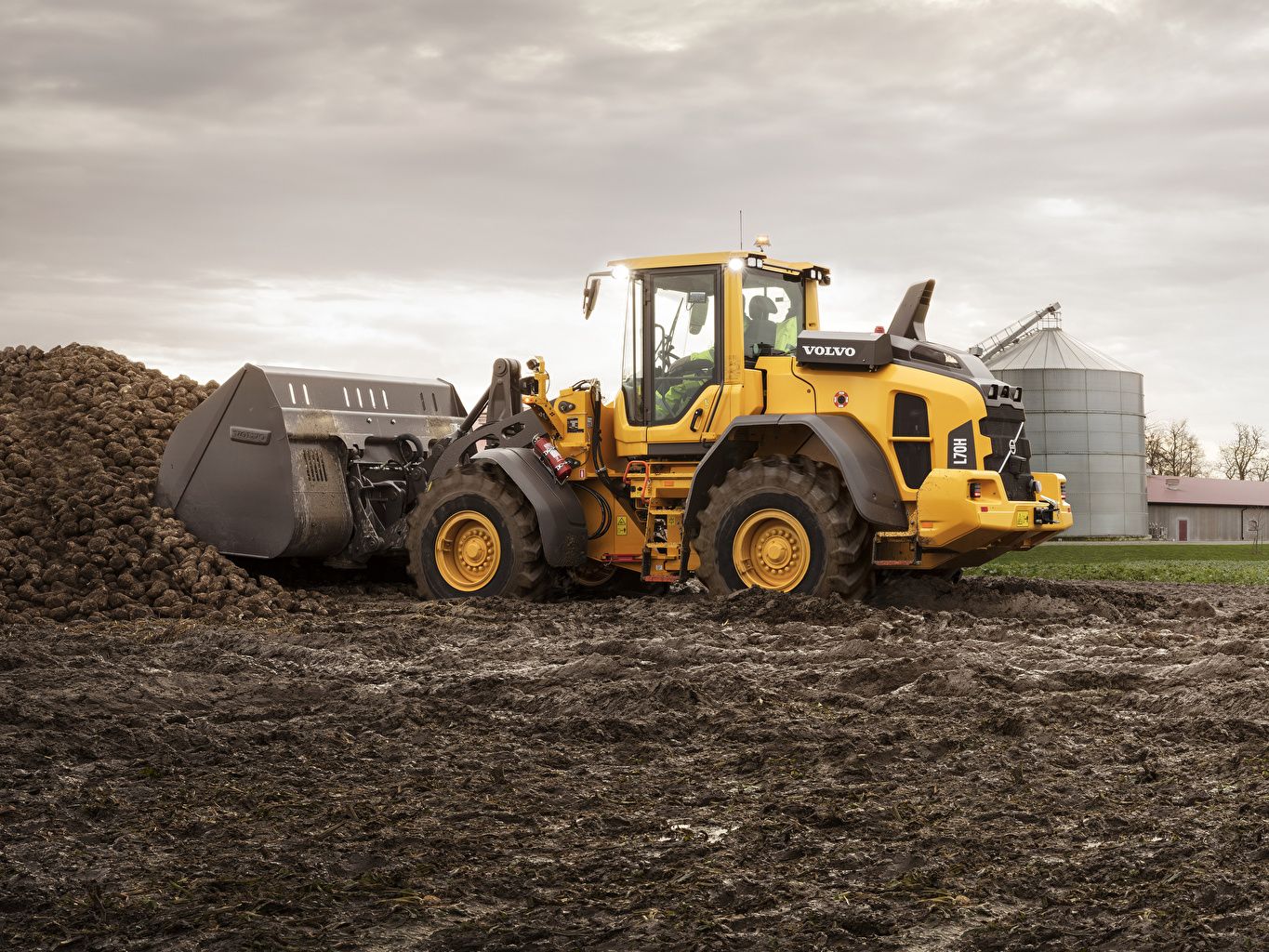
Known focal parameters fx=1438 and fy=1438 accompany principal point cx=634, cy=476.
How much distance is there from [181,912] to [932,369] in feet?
26.1

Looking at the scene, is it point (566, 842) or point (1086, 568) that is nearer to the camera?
point (566, 842)

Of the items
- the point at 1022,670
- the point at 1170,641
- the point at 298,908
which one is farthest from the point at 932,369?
the point at 298,908

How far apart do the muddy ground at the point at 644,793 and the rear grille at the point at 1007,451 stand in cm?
184

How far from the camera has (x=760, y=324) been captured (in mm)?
→ 11688

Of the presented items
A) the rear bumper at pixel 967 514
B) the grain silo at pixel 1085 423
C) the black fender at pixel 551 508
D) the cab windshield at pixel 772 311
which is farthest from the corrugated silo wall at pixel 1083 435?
the rear bumper at pixel 967 514

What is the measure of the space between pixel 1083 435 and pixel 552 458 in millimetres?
33935

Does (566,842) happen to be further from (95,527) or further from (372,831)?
(95,527)

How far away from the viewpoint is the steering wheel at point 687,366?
38.0 ft

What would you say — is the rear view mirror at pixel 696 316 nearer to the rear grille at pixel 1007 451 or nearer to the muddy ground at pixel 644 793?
the rear grille at pixel 1007 451

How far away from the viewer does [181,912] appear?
3.88 m

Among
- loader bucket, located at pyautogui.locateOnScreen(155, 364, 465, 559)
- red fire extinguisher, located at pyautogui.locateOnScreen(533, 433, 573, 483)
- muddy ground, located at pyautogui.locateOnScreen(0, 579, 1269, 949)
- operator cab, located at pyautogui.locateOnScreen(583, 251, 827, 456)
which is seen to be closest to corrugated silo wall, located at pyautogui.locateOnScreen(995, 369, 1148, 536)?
operator cab, located at pyautogui.locateOnScreen(583, 251, 827, 456)

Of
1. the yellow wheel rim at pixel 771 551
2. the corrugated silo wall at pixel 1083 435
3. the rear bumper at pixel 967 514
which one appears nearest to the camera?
the rear bumper at pixel 967 514

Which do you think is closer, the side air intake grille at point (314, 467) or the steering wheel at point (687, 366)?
the steering wheel at point (687, 366)

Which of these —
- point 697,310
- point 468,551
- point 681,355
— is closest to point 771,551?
point 681,355
